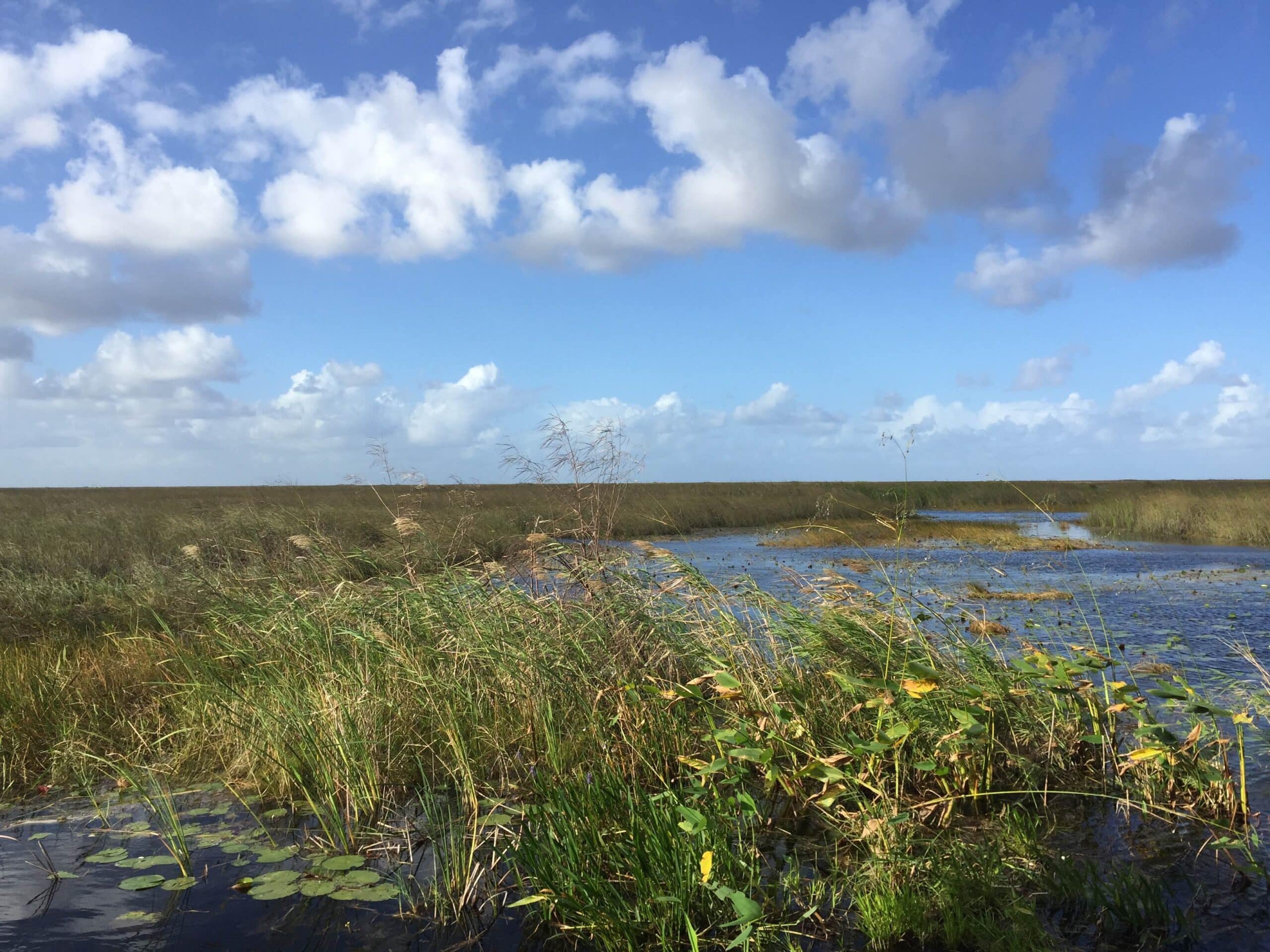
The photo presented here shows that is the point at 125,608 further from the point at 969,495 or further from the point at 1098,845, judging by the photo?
the point at 969,495

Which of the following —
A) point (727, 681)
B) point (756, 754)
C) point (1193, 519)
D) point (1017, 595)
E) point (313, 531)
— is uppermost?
point (313, 531)

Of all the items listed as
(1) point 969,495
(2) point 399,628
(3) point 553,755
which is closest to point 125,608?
(2) point 399,628

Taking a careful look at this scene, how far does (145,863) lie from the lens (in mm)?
4215

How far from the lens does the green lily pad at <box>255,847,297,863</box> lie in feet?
13.8

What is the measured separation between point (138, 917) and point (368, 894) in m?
0.97

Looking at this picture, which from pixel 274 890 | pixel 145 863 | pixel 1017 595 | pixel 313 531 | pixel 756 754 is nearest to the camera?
pixel 756 754

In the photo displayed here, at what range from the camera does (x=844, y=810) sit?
172 inches

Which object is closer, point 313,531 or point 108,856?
point 108,856

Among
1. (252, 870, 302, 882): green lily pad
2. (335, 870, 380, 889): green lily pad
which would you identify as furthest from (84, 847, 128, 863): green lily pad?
(335, 870, 380, 889): green lily pad

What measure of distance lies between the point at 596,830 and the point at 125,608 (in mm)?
8124

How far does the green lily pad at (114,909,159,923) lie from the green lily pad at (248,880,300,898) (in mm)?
375

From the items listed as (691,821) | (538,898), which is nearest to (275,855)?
(538,898)

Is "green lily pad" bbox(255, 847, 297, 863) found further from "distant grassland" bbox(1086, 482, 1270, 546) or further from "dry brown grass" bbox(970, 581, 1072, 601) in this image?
"distant grassland" bbox(1086, 482, 1270, 546)

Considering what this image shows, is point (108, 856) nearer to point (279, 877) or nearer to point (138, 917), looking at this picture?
point (138, 917)
